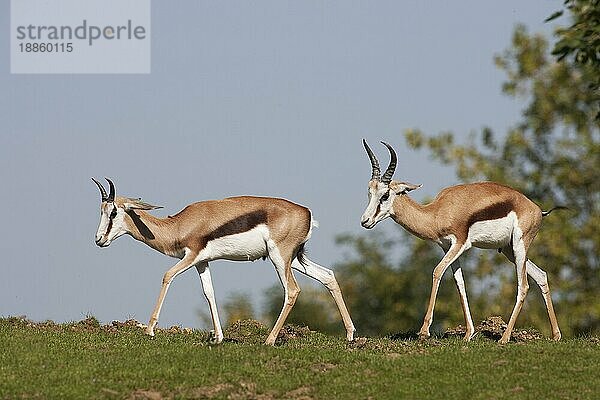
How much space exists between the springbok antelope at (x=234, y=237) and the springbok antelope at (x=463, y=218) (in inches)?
57.7

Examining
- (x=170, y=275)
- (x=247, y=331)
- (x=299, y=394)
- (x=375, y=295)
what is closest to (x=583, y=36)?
(x=299, y=394)

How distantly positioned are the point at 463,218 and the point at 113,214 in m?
6.46

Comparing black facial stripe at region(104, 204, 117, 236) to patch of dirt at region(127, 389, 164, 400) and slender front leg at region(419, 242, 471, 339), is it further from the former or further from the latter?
slender front leg at region(419, 242, 471, 339)

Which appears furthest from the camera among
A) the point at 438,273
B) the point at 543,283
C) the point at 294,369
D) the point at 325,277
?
the point at 543,283

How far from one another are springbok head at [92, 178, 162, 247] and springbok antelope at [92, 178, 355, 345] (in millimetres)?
19

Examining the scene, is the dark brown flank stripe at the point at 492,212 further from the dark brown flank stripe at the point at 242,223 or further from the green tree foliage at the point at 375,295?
the green tree foliage at the point at 375,295

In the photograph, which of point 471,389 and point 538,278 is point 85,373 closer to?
point 471,389

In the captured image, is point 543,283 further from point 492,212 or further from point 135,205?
point 135,205

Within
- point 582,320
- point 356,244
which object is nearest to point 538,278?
point 582,320

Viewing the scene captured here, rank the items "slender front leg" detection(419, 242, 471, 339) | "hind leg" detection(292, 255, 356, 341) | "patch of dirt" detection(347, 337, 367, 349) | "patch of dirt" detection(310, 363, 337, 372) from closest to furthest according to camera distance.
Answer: "patch of dirt" detection(310, 363, 337, 372) → "patch of dirt" detection(347, 337, 367, 349) → "slender front leg" detection(419, 242, 471, 339) → "hind leg" detection(292, 255, 356, 341)

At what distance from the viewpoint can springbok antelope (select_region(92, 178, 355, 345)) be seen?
60.0 ft

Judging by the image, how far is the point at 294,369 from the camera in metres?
15.9

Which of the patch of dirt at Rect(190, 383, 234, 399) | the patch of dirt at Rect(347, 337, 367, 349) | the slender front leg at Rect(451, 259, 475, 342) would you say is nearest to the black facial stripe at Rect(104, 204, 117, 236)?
the patch of dirt at Rect(347, 337, 367, 349)

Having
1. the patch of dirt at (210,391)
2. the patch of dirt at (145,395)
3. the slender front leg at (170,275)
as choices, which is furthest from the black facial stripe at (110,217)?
the patch of dirt at (210,391)
